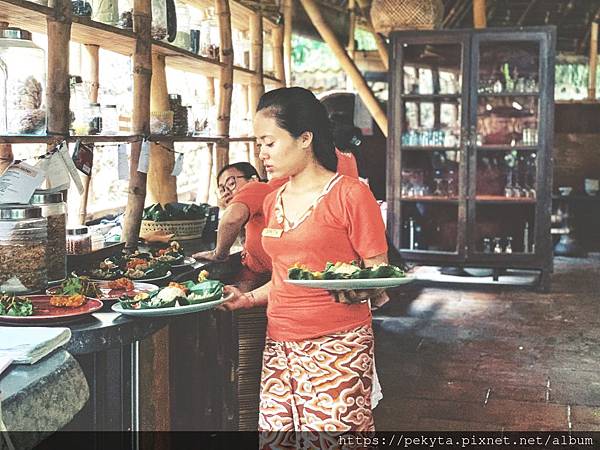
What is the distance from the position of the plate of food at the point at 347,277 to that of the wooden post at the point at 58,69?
1135mm

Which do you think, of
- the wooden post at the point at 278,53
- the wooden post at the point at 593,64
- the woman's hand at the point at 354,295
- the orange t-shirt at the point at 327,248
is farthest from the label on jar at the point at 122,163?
the wooden post at the point at 593,64

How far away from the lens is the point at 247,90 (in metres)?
6.36

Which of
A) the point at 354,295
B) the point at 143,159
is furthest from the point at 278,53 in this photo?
the point at 354,295

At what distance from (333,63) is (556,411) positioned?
693 cm

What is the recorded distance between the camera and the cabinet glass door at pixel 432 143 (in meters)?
7.29

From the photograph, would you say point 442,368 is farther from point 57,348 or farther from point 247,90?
point 57,348

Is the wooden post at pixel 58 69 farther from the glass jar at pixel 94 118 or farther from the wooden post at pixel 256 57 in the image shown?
the wooden post at pixel 256 57

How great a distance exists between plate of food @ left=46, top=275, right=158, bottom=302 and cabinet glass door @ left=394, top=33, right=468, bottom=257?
483 cm

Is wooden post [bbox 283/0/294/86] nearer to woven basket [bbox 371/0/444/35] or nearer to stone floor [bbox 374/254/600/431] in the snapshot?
woven basket [bbox 371/0/444/35]

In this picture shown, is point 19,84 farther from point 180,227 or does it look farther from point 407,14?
point 407,14

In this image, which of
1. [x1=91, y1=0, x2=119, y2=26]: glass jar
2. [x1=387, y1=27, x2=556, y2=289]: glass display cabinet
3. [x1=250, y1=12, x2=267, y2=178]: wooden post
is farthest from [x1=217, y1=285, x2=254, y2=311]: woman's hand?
[x1=387, y1=27, x2=556, y2=289]: glass display cabinet

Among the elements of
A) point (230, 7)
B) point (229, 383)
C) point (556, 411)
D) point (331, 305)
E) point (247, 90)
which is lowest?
point (556, 411)

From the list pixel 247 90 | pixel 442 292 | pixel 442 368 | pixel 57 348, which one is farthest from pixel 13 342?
pixel 442 292

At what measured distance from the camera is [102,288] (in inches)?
112
